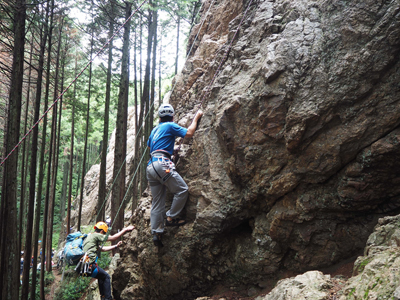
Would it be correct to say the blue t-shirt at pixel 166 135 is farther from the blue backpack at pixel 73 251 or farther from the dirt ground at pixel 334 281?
the blue backpack at pixel 73 251

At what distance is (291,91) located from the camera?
397 centimetres

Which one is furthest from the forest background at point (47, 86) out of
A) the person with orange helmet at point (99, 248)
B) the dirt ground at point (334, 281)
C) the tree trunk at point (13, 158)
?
the dirt ground at point (334, 281)

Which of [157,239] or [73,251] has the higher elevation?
[157,239]

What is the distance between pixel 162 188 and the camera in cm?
521

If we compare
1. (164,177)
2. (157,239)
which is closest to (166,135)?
(164,177)

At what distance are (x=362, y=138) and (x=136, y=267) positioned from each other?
498cm

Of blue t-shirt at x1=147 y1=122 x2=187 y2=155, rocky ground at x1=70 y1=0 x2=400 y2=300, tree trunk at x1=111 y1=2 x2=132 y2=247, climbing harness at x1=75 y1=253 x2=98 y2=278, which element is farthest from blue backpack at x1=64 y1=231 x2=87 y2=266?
tree trunk at x1=111 y1=2 x2=132 y2=247

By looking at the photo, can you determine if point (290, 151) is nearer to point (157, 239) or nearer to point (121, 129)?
point (157, 239)

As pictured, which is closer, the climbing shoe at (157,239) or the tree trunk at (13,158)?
the climbing shoe at (157,239)

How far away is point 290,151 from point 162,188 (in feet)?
7.89

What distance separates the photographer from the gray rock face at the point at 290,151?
3.62m

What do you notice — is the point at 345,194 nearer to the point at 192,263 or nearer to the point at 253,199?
the point at 253,199

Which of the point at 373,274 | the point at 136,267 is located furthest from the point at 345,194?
the point at 136,267

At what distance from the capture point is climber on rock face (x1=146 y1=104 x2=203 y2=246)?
16.3 feet
